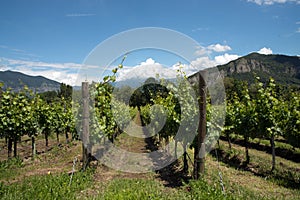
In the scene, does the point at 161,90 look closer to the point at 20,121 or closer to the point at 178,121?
the point at 178,121

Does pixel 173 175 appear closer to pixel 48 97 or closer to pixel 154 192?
pixel 154 192

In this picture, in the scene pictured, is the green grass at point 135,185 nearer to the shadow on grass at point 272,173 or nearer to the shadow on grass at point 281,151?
the shadow on grass at point 272,173

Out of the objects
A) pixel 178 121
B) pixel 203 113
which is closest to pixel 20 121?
pixel 178 121

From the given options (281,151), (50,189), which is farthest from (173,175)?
(281,151)

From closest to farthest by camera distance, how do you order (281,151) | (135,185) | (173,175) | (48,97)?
(135,185) → (173,175) → (281,151) → (48,97)

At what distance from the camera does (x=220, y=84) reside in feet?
23.7

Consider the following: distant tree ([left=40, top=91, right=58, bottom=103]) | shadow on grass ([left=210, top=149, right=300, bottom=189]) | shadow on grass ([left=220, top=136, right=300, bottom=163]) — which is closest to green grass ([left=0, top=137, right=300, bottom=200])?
shadow on grass ([left=210, top=149, right=300, bottom=189])

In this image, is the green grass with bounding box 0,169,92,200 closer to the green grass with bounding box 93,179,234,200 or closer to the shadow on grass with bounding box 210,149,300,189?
the green grass with bounding box 93,179,234,200

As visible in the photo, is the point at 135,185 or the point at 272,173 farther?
the point at 272,173

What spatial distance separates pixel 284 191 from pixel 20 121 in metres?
11.1

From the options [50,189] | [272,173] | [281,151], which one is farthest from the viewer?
[281,151]

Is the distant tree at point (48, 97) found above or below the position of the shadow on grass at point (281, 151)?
above

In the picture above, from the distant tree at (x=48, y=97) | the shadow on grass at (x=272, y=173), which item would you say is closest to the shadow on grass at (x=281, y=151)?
the shadow on grass at (x=272, y=173)

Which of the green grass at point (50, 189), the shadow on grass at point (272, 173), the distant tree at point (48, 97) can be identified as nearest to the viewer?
the green grass at point (50, 189)
